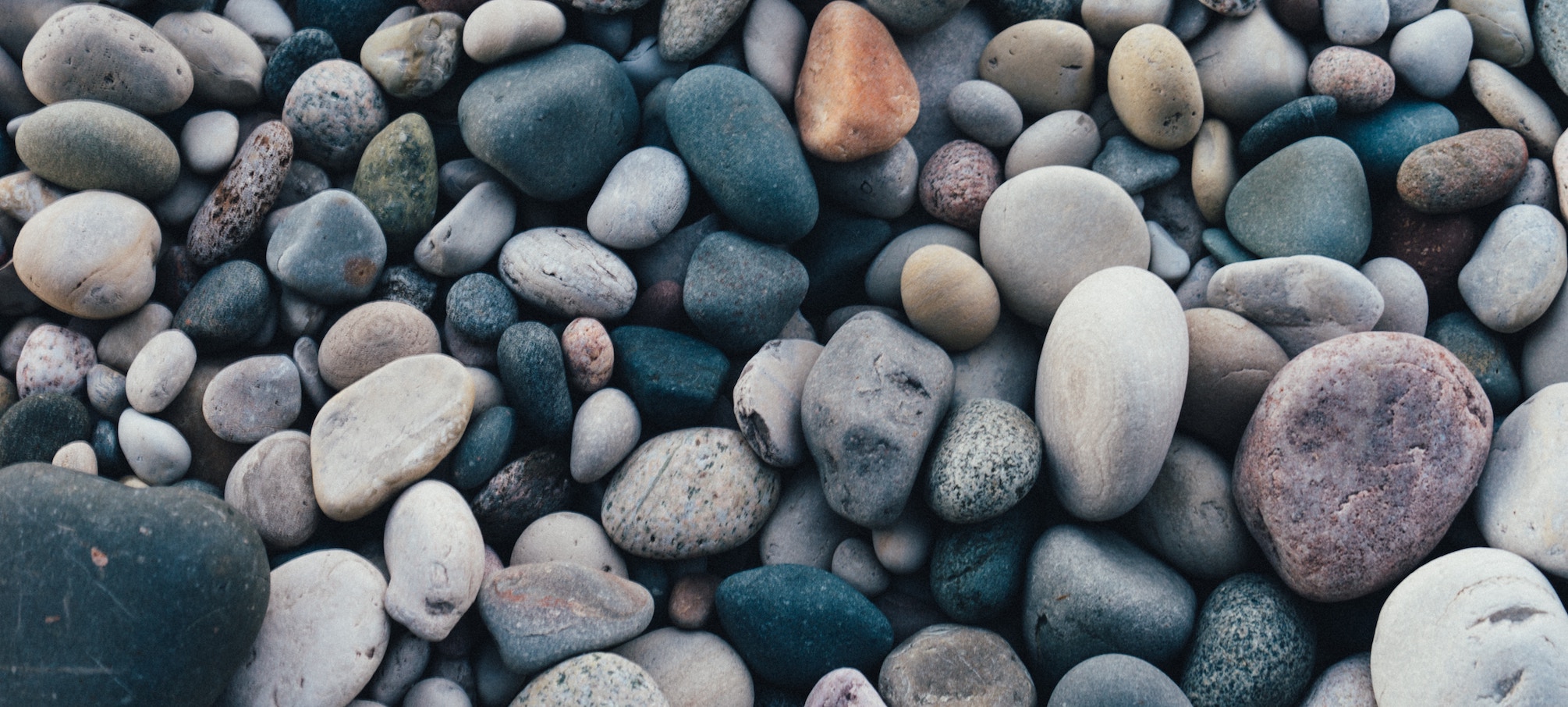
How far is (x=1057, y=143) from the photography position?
8.22 ft

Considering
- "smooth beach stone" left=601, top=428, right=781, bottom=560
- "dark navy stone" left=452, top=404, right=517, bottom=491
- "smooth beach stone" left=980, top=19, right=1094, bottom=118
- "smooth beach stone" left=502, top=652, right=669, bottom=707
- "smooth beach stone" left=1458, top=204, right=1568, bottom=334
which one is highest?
"smooth beach stone" left=980, top=19, right=1094, bottom=118

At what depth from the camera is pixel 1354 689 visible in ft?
6.37

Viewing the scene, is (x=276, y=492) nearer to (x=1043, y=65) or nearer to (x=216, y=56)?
(x=216, y=56)

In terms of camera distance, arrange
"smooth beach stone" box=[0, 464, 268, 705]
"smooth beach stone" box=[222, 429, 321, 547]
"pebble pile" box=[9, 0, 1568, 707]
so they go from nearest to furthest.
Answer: "smooth beach stone" box=[0, 464, 268, 705]
"pebble pile" box=[9, 0, 1568, 707]
"smooth beach stone" box=[222, 429, 321, 547]

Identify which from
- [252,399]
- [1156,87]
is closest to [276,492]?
[252,399]

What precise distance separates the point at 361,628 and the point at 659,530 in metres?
0.70

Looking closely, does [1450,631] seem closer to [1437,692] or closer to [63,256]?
Result: [1437,692]

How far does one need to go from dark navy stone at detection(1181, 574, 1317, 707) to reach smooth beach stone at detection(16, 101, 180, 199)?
288cm

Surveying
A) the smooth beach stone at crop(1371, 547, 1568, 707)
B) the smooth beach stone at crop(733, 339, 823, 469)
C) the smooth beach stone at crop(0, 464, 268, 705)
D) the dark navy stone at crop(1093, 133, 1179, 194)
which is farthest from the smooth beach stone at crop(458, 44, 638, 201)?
the smooth beach stone at crop(1371, 547, 1568, 707)

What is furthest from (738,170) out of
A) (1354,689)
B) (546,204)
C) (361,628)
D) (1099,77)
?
(1354,689)

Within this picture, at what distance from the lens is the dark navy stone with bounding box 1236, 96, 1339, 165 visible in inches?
94.1

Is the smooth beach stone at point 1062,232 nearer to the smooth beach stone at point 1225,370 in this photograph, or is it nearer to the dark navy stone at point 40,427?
the smooth beach stone at point 1225,370

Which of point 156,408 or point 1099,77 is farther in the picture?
point 1099,77

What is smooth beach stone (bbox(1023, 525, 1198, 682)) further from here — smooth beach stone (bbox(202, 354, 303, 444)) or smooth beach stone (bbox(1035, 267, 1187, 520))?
smooth beach stone (bbox(202, 354, 303, 444))
